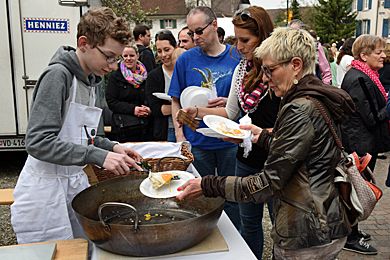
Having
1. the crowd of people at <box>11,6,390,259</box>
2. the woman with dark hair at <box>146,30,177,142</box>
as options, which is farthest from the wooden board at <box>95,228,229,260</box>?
the woman with dark hair at <box>146,30,177,142</box>

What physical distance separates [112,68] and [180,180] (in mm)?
628

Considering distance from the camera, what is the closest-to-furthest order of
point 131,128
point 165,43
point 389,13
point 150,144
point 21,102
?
1. point 150,144
2. point 165,43
3. point 131,128
4. point 21,102
5. point 389,13

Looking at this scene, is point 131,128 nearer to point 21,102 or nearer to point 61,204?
point 21,102

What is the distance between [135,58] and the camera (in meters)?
4.72

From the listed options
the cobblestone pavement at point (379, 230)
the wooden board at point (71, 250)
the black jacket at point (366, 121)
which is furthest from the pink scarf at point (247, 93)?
the cobblestone pavement at point (379, 230)

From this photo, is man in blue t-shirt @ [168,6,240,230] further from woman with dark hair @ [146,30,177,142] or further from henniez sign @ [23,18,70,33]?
henniez sign @ [23,18,70,33]

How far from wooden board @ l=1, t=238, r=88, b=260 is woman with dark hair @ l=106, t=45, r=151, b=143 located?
290 centimetres

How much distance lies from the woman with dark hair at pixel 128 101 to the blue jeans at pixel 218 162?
1.58 metres

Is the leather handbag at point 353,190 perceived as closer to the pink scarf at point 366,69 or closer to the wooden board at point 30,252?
the wooden board at point 30,252

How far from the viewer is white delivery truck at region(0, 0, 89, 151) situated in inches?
210

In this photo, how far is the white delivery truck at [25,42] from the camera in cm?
533

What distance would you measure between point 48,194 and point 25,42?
4.13 metres

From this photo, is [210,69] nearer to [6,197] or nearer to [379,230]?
[6,197]

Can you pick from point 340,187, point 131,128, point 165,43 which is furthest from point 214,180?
point 131,128
